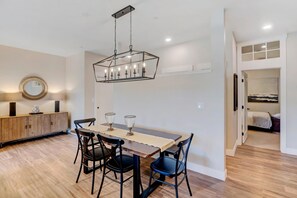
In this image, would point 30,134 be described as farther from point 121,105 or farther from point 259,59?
point 259,59

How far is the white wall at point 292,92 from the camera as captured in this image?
360 centimetres

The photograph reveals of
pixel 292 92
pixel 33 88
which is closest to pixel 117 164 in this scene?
pixel 292 92

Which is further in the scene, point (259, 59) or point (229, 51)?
point (259, 59)

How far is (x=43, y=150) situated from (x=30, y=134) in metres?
1.09

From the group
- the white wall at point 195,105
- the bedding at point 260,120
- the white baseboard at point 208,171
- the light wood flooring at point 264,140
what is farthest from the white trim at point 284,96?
the white baseboard at point 208,171

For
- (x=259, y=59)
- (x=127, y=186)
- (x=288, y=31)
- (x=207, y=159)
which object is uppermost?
(x=288, y=31)

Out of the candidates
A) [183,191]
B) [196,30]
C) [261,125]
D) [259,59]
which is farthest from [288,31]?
[183,191]

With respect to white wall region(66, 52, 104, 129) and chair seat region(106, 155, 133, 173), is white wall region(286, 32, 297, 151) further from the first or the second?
white wall region(66, 52, 104, 129)

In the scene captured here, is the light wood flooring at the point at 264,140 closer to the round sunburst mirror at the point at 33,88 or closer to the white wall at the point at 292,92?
the white wall at the point at 292,92

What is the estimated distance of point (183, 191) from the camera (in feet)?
7.52

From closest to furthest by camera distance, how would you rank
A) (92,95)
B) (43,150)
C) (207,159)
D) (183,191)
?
(183,191), (207,159), (43,150), (92,95)

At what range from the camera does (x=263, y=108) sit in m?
6.87

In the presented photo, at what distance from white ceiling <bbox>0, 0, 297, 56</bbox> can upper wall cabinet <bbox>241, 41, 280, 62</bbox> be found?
295 millimetres

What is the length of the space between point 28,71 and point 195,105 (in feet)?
17.2
